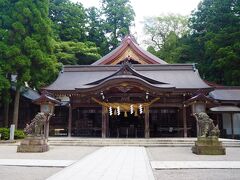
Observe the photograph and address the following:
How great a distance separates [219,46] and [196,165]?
22.2m

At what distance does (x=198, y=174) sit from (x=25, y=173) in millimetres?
4175

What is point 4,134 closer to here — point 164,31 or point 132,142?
point 132,142

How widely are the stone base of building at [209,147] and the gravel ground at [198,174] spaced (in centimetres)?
346

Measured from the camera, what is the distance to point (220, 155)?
32.5 ft

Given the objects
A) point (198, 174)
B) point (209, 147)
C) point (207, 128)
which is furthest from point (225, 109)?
point (198, 174)

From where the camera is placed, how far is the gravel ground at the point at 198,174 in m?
5.71

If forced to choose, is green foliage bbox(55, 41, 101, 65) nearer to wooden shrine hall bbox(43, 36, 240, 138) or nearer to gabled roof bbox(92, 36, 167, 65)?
wooden shrine hall bbox(43, 36, 240, 138)

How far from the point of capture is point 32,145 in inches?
430

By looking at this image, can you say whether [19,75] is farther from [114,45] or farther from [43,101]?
[114,45]

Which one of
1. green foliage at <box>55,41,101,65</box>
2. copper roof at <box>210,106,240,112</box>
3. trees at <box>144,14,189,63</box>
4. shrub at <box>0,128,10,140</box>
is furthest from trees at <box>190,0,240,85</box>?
shrub at <box>0,128,10,140</box>

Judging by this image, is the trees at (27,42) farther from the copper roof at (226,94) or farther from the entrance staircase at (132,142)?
the copper roof at (226,94)

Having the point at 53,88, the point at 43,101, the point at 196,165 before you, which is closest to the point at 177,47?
the point at 53,88

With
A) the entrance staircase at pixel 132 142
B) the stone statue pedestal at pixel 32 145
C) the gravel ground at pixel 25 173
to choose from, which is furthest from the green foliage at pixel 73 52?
the gravel ground at pixel 25 173

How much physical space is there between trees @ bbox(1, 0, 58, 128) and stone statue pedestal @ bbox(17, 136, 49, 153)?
6.36 m
